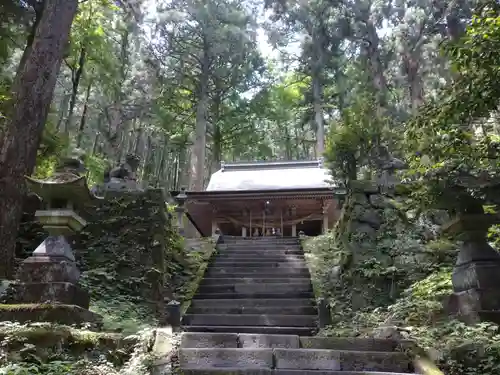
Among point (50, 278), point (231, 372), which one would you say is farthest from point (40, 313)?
point (231, 372)

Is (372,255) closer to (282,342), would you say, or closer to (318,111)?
(282,342)

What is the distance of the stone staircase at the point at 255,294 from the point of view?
7102 mm

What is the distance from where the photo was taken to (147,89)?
69.6 feet

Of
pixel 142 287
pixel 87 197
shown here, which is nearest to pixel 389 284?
pixel 142 287

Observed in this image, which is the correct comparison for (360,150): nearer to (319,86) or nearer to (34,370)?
(34,370)

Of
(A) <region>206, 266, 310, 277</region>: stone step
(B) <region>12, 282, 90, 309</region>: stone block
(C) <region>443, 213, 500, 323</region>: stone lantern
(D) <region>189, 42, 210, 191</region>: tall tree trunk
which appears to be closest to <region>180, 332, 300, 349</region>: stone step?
(B) <region>12, 282, 90, 309</region>: stone block

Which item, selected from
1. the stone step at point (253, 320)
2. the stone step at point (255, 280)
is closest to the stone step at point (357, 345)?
the stone step at point (253, 320)

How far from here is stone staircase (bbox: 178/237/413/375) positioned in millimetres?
4191

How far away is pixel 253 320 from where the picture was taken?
23.4 ft

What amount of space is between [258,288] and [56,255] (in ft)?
14.4

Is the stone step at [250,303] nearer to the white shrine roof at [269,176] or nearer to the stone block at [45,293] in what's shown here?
the stone block at [45,293]

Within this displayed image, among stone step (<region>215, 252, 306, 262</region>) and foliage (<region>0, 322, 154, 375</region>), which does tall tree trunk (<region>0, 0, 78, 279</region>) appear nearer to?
foliage (<region>0, 322, 154, 375</region>)

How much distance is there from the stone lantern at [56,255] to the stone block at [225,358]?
145 centimetres

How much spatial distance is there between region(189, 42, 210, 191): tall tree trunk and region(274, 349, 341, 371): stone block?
53.3 ft
